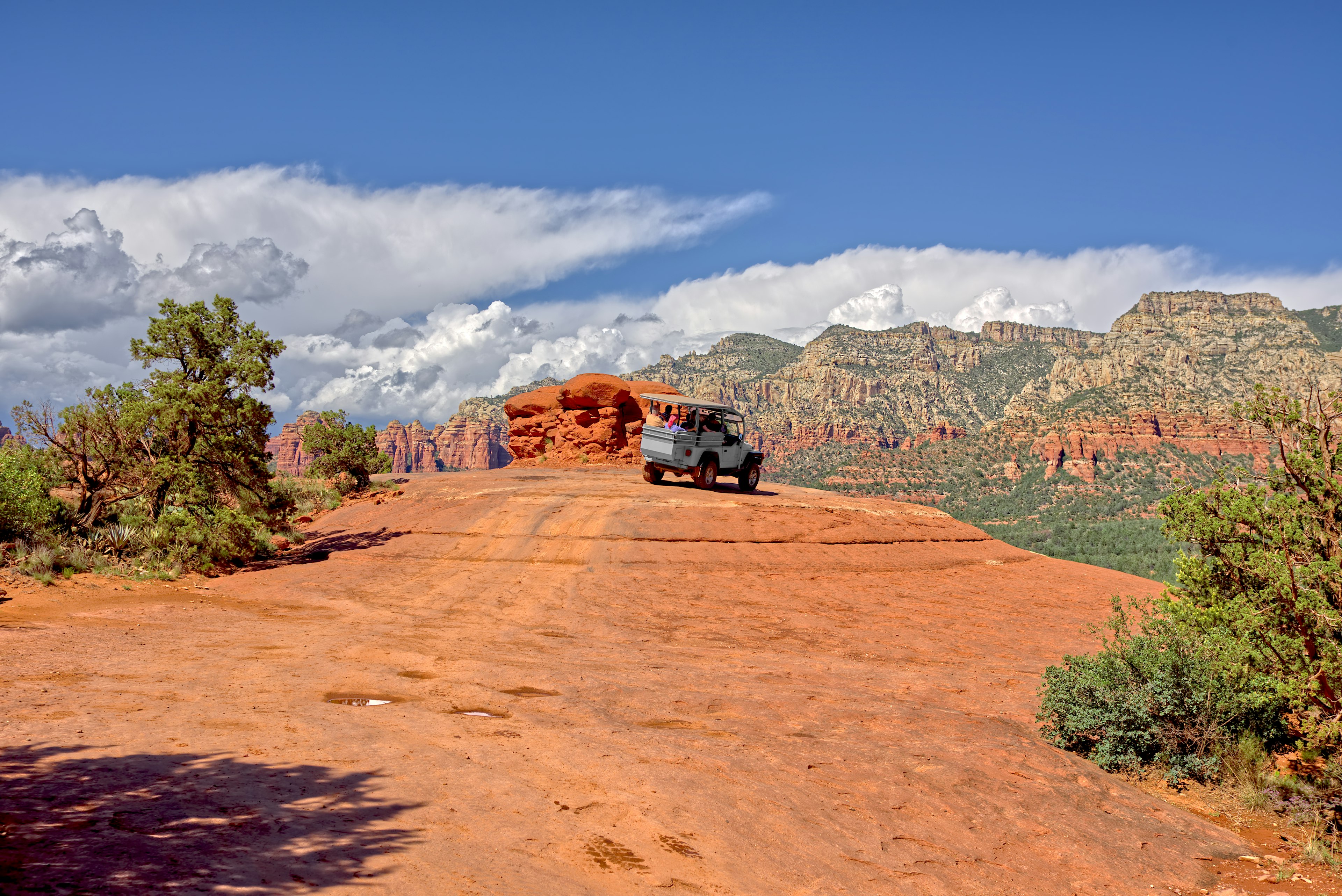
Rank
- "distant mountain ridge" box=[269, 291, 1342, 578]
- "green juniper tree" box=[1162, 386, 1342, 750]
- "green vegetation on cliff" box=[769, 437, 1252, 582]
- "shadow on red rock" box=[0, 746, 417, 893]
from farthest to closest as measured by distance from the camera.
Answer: "distant mountain ridge" box=[269, 291, 1342, 578] → "green vegetation on cliff" box=[769, 437, 1252, 582] → "green juniper tree" box=[1162, 386, 1342, 750] → "shadow on red rock" box=[0, 746, 417, 893]

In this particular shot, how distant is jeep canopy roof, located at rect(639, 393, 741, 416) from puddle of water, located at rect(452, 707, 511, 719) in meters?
16.6

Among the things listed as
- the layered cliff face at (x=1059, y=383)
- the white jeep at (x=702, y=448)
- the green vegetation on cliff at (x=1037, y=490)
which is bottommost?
the green vegetation on cliff at (x=1037, y=490)

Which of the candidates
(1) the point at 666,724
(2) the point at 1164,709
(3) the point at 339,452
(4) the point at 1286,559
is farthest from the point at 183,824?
(3) the point at 339,452

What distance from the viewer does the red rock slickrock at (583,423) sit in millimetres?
38938

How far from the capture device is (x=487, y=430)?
169 metres

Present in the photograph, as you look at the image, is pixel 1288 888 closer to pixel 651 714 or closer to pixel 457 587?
pixel 651 714

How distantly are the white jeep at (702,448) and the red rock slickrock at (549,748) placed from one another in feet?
27.1

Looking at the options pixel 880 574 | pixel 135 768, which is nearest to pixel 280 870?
pixel 135 768

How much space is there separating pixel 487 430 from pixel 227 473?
5952 inches

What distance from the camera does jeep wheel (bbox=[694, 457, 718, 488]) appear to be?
26.6 metres

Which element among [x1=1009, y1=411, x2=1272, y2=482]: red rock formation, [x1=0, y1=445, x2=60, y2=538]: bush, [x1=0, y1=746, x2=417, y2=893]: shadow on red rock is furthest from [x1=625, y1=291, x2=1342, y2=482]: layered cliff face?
[x1=0, y1=445, x2=60, y2=538]: bush

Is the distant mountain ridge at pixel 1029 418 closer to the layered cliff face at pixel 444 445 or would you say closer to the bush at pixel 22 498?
the layered cliff face at pixel 444 445

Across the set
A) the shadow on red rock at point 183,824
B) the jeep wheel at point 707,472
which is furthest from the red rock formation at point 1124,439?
the shadow on red rock at point 183,824

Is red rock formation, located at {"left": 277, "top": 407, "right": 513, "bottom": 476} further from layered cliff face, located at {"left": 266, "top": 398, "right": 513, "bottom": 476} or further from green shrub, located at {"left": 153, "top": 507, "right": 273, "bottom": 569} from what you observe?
green shrub, located at {"left": 153, "top": 507, "right": 273, "bottom": 569}
